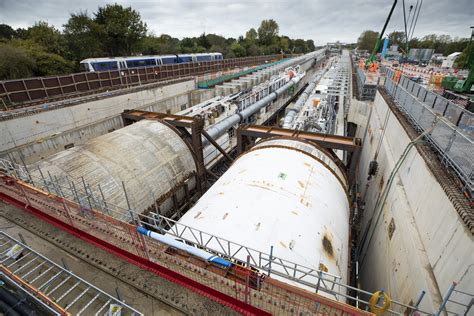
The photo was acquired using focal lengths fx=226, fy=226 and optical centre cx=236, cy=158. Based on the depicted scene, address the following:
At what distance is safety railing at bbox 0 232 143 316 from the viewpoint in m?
4.96

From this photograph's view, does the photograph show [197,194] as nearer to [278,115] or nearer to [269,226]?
[269,226]

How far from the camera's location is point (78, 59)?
42656mm

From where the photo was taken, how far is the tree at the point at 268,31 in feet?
385

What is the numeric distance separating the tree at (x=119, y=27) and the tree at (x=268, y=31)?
273 feet

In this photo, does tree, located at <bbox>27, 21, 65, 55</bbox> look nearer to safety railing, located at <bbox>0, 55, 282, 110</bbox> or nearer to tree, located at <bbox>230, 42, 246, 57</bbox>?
safety railing, located at <bbox>0, 55, 282, 110</bbox>

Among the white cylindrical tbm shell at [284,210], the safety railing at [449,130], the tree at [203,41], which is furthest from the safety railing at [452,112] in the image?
the tree at [203,41]

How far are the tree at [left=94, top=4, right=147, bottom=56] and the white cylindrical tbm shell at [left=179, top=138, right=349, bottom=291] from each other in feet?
163

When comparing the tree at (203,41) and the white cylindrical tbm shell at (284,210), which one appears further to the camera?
the tree at (203,41)

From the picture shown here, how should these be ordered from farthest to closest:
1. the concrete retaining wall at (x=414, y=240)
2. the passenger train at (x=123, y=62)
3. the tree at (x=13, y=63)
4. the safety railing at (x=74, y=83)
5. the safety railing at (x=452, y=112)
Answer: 1. the passenger train at (x=123, y=62)
2. the tree at (x=13, y=63)
3. the safety railing at (x=74, y=83)
4. the safety railing at (x=452, y=112)
5. the concrete retaining wall at (x=414, y=240)

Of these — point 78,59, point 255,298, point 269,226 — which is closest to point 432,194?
point 269,226

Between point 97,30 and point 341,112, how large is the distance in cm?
4760

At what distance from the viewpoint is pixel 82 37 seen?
44125mm

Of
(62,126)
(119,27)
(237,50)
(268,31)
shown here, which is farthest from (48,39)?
(268,31)

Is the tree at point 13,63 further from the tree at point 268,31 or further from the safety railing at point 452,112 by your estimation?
the tree at point 268,31
